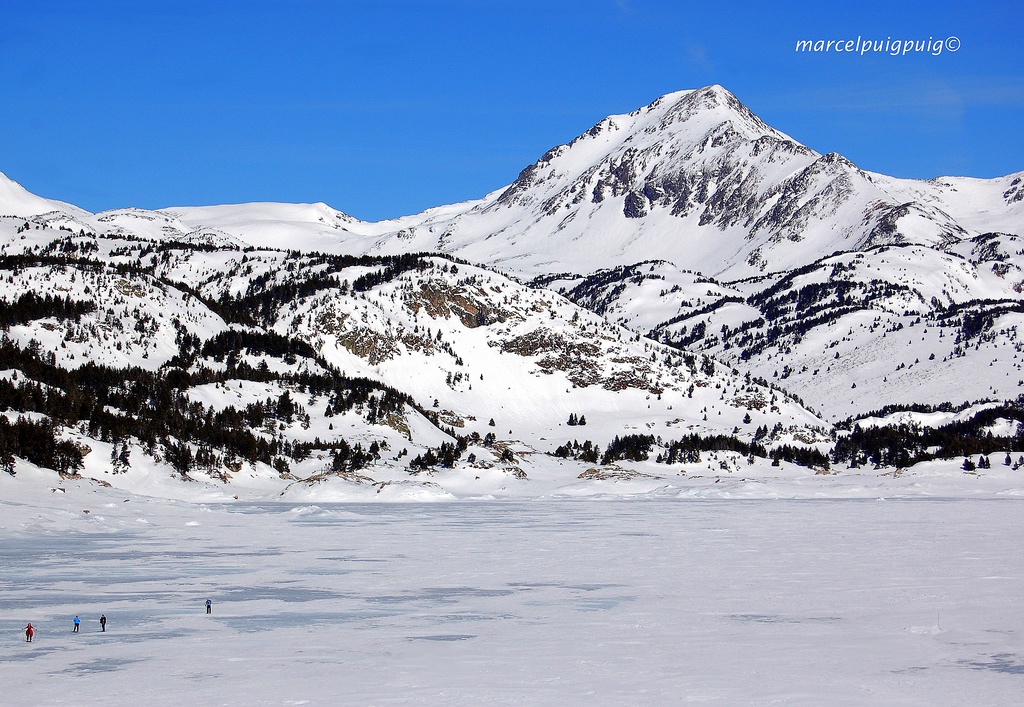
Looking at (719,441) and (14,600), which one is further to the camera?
(719,441)

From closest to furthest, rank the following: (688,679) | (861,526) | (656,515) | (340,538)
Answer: (688,679) → (340,538) → (861,526) → (656,515)

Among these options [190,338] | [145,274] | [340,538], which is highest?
[145,274]

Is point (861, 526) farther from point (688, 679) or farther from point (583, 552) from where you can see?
point (688, 679)

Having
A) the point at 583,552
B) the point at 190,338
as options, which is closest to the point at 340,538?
the point at 583,552

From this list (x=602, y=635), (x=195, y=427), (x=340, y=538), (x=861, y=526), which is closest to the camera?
(x=602, y=635)

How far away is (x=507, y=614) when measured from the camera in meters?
35.9

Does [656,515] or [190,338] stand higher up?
[190,338]

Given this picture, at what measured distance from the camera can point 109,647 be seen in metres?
29.4

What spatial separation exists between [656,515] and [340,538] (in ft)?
107

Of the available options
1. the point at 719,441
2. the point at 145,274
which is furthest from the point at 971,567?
the point at 145,274

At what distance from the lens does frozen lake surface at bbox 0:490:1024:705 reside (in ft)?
81.3

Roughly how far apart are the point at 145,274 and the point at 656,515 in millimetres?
126290

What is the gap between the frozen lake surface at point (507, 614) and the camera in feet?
81.3

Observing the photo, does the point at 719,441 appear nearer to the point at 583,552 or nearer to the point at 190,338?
the point at 190,338
